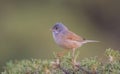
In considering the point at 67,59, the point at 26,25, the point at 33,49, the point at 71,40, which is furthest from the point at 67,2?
the point at 67,59

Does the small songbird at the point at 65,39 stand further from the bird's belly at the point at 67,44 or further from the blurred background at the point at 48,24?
the blurred background at the point at 48,24

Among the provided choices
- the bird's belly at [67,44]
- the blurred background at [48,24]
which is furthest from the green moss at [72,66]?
the blurred background at [48,24]

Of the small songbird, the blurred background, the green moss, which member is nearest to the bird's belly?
the small songbird

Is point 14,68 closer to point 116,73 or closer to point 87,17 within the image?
point 116,73

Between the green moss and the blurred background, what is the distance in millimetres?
6733

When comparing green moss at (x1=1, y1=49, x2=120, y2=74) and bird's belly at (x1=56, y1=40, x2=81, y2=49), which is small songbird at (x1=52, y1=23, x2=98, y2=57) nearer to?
bird's belly at (x1=56, y1=40, x2=81, y2=49)

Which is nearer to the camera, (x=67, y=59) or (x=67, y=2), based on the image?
(x=67, y=59)

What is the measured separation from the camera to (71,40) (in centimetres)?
493

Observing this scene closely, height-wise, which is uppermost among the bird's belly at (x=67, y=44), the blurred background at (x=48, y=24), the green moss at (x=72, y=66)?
the blurred background at (x=48, y=24)

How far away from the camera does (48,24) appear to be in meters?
10.7

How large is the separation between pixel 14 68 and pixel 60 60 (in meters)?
0.21

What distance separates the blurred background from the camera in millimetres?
10062

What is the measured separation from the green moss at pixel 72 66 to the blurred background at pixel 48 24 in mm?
6733

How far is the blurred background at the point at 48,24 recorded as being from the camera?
10.1m
